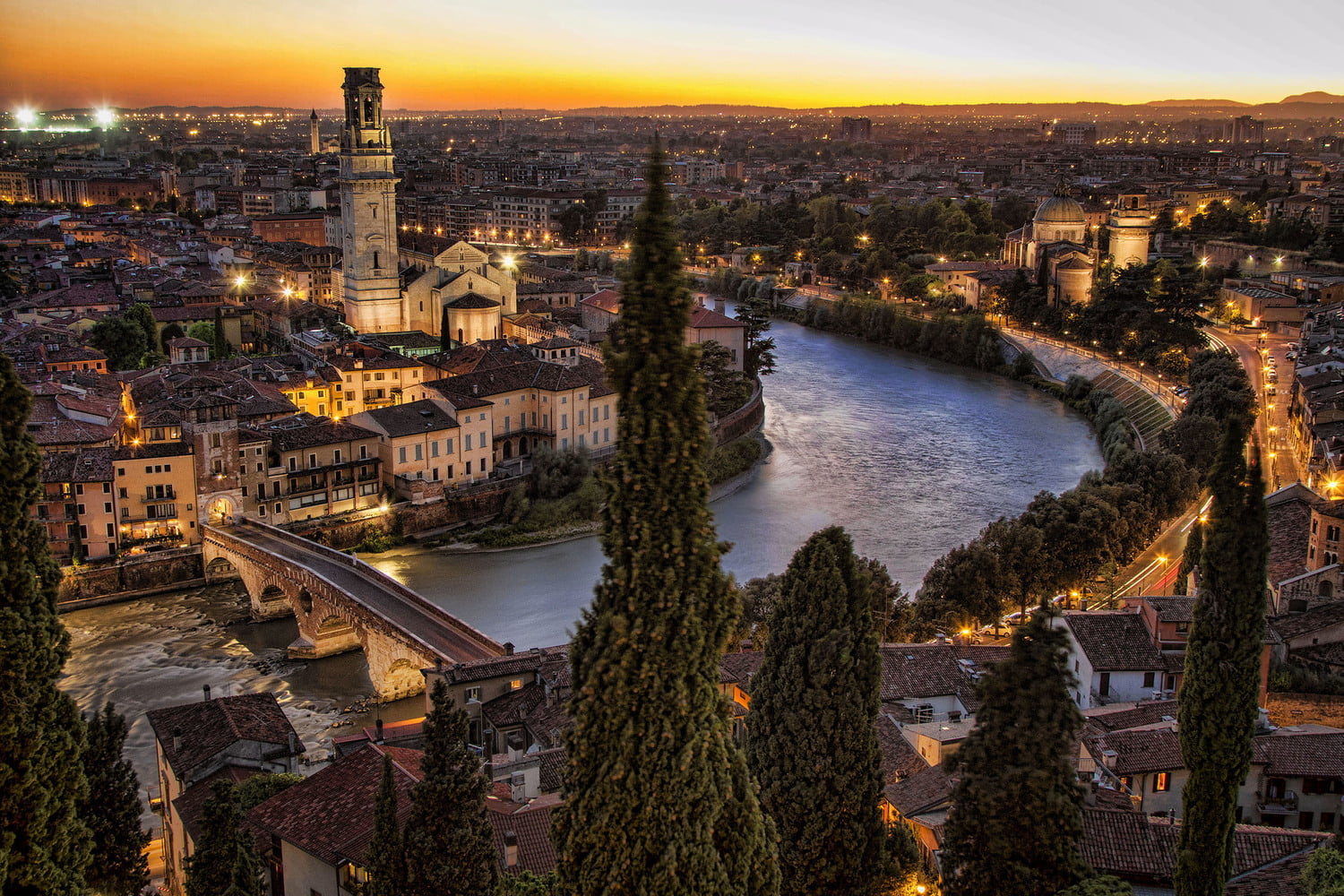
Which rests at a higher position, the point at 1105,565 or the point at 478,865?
the point at 478,865

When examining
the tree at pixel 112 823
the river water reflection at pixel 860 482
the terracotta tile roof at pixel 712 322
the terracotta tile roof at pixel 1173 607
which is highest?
the terracotta tile roof at pixel 712 322

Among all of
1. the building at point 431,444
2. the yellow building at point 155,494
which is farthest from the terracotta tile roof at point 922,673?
the yellow building at point 155,494

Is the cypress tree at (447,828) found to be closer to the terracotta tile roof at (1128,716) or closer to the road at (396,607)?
the terracotta tile roof at (1128,716)

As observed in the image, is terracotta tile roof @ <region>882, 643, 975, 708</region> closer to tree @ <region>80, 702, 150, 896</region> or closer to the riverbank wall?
tree @ <region>80, 702, 150, 896</region>

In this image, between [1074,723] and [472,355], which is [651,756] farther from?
[472,355]

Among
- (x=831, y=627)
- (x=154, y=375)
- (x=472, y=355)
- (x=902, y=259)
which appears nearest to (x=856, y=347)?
(x=902, y=259)

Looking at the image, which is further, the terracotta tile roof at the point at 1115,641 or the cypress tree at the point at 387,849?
the terracotta tile roof at the point at 1115,641

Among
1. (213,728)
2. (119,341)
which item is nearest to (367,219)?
(119,341)

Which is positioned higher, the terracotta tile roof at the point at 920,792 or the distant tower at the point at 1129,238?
the distant tower at the point at 1129,238
